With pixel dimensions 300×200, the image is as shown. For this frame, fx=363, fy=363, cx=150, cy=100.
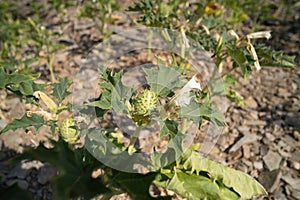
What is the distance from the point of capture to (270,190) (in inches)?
68.8

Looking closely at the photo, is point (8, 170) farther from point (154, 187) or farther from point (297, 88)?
point (297, 88)

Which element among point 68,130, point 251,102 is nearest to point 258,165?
point 251,102

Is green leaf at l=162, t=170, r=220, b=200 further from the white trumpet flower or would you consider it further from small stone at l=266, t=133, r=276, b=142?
small stone at l=266, t=133, r=276, b=142

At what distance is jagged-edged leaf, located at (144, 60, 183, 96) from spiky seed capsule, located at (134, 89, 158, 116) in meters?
0.02

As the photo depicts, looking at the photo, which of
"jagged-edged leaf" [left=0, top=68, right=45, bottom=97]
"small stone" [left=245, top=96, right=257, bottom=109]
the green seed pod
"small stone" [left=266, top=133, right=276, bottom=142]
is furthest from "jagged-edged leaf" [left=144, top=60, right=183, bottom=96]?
"small stone" [left=245, top=96, right=257, bottom=109]

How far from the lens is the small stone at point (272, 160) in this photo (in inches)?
74.6

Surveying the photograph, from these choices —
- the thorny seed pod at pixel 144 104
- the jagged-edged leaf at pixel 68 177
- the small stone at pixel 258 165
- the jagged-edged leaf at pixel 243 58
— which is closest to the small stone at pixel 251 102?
the small stone at pixel 258 165

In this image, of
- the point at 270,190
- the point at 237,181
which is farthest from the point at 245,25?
the point at 237,181

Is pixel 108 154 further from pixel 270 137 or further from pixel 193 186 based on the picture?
pixel 270 137

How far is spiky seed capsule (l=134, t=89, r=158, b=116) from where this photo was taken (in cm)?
111

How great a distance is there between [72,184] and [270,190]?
1.22 m

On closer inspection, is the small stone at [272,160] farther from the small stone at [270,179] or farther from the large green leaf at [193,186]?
the large green leaf at [193,186]

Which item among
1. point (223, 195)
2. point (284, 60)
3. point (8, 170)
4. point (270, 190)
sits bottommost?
point (8, 170)

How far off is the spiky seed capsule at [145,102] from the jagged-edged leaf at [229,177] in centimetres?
36
